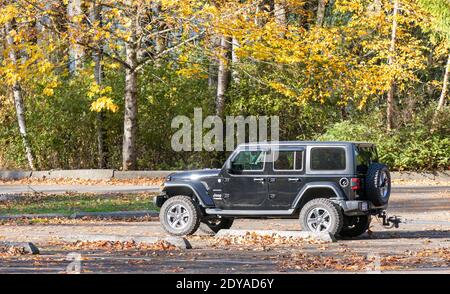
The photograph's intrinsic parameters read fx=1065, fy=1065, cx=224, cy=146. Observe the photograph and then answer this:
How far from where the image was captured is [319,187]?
17.1 m

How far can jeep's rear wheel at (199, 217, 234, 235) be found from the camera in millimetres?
18598

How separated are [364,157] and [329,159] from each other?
701mm

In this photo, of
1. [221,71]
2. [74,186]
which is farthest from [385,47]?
[74,186]

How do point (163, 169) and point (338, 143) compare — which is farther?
point (163, 169)

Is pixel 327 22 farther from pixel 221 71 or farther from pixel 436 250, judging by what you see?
pixel 436 250

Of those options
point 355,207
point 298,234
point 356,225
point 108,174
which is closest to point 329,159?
point 355,207

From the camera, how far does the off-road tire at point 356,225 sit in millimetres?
17703

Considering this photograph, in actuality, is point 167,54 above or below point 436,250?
above

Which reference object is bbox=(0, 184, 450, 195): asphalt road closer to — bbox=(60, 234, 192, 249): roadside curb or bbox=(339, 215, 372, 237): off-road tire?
bbox=(339, 215, 372, 237): off-road tire

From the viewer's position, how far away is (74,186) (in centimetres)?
3086

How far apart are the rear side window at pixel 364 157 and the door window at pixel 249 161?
156 cm

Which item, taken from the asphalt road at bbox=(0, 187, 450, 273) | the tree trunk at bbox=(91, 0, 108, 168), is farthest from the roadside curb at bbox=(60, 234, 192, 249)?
the tree trunk at bbox=(91, 0, 108, 168)

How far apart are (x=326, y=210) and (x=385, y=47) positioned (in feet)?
56.9
